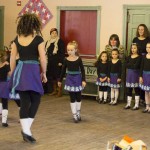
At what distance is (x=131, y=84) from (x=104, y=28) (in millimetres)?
1725

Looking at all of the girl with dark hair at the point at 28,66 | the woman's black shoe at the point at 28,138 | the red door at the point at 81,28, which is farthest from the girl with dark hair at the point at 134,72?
the girl with dark hair at the point at 28,66

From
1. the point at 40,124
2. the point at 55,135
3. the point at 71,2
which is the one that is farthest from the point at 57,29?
the point at 55,135

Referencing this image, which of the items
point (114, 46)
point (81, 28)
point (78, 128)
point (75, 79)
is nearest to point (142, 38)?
point (114, 46)

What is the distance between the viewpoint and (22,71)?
4.75m

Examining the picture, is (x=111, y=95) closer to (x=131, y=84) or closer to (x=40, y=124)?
(x=131, y=84)

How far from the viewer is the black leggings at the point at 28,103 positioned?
4.74 m

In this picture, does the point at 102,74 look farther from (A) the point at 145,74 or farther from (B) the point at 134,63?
(A) the point at 145,74

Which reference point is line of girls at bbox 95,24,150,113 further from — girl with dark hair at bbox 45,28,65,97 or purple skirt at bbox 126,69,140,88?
girl with dark hair at bbox 45,28,65,97

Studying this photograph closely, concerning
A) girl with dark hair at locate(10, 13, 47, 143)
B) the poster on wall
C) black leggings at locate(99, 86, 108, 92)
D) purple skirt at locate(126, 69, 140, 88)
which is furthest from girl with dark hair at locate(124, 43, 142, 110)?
girl with dark hair at locate(10, 13, 47, 143)

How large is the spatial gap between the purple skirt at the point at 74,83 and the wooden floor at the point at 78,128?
0.53m

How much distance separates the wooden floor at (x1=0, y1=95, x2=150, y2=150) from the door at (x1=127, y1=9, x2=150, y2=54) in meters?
1.66

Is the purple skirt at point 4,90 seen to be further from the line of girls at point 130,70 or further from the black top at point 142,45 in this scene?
the black top at point 142,45

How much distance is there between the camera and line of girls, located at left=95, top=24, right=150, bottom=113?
294 inches

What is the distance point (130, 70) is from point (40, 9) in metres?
3.13
